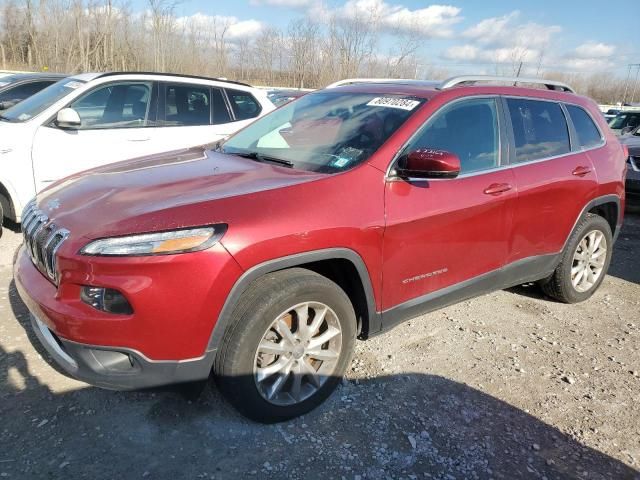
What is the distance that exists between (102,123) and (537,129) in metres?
4.51

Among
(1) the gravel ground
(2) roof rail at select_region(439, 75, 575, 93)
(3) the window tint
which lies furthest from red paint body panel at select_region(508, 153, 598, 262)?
(3) the window tint

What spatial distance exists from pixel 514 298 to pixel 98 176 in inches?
141

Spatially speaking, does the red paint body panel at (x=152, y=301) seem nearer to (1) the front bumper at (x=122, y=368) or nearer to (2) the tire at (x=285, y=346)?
(1) the front bumper at (x=122, y=368)

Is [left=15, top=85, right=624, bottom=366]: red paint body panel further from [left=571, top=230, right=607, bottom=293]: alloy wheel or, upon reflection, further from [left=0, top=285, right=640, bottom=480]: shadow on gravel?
[left=571, top=230, right=607, bottom=293]: alloy wheel

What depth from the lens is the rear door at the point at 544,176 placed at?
3.65 metres

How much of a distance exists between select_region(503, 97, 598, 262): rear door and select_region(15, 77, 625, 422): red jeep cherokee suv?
17mm

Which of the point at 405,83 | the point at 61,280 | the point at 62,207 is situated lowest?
the point at 61,280

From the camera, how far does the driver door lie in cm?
532

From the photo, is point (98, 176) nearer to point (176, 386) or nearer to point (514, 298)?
point (176, 386)

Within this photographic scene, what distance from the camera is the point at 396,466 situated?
2490 mm

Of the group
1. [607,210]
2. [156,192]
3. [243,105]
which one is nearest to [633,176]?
[607,210]

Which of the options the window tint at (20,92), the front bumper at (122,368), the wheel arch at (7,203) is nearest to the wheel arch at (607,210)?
the front bumper at (122,368)

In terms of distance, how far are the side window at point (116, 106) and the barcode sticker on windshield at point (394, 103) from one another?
3.54m

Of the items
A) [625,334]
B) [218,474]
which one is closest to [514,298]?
[625,334]
